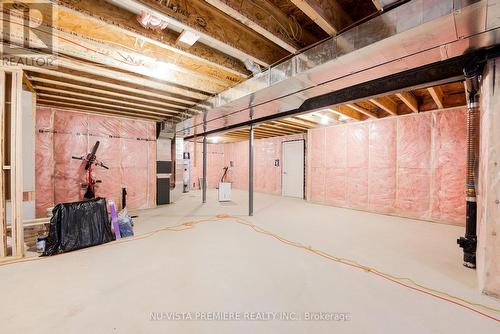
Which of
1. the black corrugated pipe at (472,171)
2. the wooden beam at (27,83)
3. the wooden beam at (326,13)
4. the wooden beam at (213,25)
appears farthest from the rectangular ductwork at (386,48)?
the wooden beam at (27,83)

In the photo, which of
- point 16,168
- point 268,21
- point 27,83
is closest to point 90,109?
point 27,83

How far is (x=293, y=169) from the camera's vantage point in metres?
7.00

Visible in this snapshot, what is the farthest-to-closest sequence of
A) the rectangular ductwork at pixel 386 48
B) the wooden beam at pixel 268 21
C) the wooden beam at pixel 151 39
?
the wooden beam at pixel 151 39 → the wooden beam at pixel 268 21 → the rectangular ductwork at pixel 386 48

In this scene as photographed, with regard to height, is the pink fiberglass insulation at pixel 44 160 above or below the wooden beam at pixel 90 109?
below

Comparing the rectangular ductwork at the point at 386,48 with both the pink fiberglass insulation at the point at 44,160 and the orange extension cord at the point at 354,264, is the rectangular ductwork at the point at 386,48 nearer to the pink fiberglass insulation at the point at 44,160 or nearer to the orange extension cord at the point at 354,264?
the orange extension cord at the point at 354,264

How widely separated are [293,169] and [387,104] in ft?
11.3

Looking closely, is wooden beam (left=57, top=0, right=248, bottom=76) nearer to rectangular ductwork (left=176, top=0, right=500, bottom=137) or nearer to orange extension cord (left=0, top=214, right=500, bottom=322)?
rectangular ductwork (left=176, top=0, right=500, bottom=137)

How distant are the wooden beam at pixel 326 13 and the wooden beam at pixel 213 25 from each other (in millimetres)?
693

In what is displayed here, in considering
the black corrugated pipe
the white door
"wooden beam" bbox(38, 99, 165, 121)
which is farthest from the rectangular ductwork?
the white door

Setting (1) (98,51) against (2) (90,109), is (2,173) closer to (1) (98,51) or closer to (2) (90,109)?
(1) (98,51)

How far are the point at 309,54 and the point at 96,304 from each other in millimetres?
2720

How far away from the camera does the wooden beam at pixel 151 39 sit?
165 cm

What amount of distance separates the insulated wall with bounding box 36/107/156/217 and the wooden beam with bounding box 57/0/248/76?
327 centimetres

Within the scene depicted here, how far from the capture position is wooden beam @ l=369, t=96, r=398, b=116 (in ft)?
12.2
